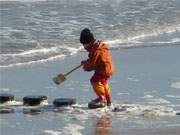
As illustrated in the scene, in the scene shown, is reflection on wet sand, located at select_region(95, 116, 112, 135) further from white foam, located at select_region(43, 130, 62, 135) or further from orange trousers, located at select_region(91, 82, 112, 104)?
orange trousers, located at select_region(91, 82, 112, 104)

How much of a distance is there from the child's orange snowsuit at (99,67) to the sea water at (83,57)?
0.23 m

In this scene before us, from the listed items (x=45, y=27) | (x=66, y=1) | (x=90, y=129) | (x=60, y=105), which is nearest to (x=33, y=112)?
(x=60, y=105)

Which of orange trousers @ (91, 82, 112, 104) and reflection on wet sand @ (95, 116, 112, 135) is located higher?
orange trousers @ (91, 82, 112, 104)

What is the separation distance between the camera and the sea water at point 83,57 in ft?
24.9

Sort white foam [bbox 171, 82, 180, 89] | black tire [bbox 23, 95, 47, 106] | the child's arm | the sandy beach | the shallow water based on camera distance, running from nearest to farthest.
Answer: the sandy beach
black tire [bbox 23, 95, 47, 106]
the child's arm
white foam [bbox 171, 82, 180, 89]
the shallow water

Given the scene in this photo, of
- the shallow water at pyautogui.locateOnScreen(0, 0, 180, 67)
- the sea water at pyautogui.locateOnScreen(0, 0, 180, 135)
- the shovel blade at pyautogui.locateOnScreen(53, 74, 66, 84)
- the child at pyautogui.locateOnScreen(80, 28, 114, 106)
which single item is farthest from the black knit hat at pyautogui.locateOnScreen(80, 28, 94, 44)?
the shallow water at pyautogui.locateOnScreen(0, 0, 180, 67)

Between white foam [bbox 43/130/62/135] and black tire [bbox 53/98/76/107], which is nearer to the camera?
white foam [bbox 43/130/62/135]

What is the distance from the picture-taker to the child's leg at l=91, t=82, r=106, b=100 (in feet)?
27.7

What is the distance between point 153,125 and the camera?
7297 millimetres

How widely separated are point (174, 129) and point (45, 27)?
9.41 metres

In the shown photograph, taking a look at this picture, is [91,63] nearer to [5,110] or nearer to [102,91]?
[102,91]

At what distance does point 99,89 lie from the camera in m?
8.51

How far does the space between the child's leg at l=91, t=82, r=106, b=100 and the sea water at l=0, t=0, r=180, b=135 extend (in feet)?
0.70

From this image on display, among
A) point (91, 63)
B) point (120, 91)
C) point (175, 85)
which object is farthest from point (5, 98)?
point (175, 85)
